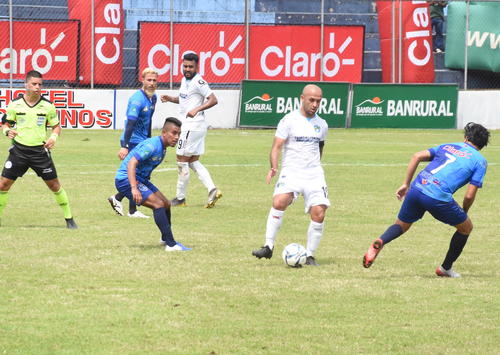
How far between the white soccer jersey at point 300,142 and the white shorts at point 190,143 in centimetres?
561

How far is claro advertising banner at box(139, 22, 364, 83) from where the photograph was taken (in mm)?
33312

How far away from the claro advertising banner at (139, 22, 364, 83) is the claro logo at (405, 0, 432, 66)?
1.76 metres

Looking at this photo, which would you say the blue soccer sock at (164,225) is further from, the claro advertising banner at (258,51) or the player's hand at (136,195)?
the claro advertising banner at (258,51)

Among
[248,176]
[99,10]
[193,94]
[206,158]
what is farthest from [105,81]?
[193,94]

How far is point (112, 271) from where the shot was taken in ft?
33.4

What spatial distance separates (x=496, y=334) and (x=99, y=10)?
26360 mm

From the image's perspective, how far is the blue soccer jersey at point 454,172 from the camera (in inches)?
393

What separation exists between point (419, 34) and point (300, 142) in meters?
25.4

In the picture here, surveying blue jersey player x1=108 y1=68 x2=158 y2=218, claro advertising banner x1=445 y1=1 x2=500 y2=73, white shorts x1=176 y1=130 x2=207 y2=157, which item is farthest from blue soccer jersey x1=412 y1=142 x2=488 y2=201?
claro advertising banner x1=445 y1=1 x2=500 y2=73

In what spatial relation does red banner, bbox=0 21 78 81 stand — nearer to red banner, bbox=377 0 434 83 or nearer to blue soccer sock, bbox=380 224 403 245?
red banner, bbox=377 0 434 83

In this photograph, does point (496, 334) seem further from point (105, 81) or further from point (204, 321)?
point (105, 81)

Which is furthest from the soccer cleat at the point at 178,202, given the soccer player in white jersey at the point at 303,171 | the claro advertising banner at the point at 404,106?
the claro advertising banner at the point at 404,106

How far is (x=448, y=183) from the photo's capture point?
1003cm

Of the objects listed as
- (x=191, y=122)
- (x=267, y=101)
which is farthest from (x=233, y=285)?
(x=267, y=101)
